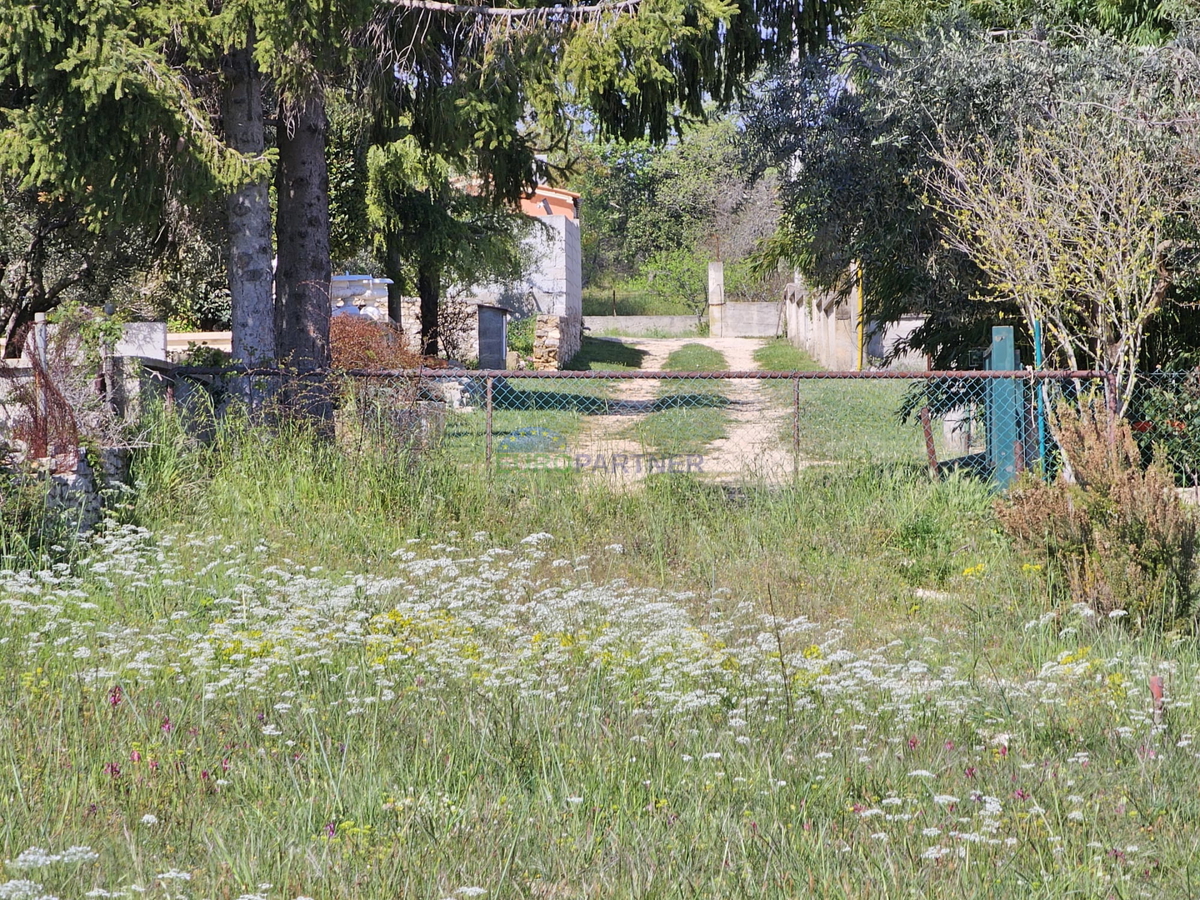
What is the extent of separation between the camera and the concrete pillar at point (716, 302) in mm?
48531

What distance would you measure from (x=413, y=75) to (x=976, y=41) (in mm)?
4852

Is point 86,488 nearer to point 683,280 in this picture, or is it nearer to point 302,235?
point 302,235

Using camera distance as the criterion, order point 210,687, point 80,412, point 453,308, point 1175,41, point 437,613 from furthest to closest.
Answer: point 453,308 → point 1175,41 → point 80,412 → point 437,613 → point 210,687

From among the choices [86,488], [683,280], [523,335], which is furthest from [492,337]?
[683,280]

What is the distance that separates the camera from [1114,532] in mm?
6184

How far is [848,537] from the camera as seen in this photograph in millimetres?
8102

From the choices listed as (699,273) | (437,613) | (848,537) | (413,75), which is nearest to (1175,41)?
(848,537)

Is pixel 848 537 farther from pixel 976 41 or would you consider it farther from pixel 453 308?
pixel 453 308

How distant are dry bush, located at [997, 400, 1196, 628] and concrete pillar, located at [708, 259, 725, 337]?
138 feet

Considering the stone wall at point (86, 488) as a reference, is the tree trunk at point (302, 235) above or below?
above

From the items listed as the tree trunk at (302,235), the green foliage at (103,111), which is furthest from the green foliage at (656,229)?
the green foliage at (103,111)

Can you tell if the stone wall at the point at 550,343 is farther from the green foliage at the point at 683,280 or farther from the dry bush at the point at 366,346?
the green foliage at the point at 683,280

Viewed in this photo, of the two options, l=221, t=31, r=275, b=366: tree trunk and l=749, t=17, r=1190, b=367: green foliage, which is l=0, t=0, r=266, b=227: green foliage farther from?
l=749, t=17, r=1190, b=367: green foliage

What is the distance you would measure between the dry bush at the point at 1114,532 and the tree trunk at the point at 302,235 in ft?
21.1
